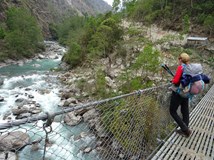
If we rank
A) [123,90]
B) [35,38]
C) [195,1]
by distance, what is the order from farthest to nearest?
[35,38], [195,1], [123,90]

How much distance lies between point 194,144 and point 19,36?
30329 millimetres

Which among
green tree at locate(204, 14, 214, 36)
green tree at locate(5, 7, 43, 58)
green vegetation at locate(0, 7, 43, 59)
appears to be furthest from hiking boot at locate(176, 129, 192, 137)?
green tree at locate(5, 7, 43, 58)

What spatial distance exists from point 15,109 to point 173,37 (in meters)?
15.2

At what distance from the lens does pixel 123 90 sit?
511 inches

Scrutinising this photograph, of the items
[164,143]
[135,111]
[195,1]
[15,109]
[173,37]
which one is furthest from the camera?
[195,1]

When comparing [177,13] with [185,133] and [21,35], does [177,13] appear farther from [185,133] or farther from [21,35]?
[185,133]

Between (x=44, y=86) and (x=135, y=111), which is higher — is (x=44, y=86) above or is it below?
below

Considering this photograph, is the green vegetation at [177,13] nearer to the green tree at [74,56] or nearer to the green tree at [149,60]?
the green tree at [74,56]

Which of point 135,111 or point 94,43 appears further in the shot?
point 94,43

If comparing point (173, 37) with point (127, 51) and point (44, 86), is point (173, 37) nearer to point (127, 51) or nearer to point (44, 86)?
point (127, 51)

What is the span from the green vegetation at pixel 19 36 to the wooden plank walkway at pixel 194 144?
25.6 metres

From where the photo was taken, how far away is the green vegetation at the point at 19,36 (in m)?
27.5

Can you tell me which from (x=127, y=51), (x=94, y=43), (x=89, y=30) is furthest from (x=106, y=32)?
(x=89, y=30)

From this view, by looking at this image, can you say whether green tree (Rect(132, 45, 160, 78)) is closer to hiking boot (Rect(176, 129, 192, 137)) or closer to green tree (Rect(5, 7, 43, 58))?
hiking boot (Rect(176, 129, 192, 137))
